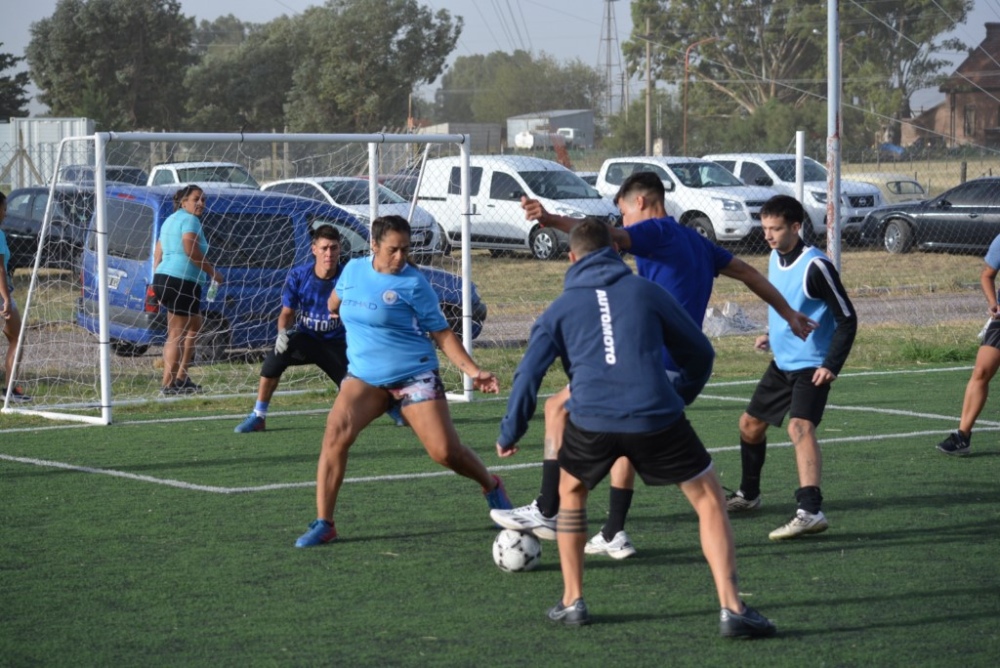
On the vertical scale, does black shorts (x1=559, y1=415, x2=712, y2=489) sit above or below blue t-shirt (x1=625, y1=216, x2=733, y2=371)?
below

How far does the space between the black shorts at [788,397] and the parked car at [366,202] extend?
6540 mm

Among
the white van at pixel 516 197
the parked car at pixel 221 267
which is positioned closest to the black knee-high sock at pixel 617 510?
the parked car at pixel 221 267

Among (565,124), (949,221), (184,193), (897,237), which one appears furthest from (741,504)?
(565,124)

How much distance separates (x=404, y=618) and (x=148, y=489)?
3462mm

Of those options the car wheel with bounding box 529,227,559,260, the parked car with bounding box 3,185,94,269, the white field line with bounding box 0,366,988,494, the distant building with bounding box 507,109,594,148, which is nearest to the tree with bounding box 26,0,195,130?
the distant building with bounding box 507,109,594,148

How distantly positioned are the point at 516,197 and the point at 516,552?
2044cm

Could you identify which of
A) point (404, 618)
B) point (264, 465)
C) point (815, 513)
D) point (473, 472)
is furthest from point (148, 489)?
point (815, 513)

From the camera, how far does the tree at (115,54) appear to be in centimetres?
5838

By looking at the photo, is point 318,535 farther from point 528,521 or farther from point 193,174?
point 193,174

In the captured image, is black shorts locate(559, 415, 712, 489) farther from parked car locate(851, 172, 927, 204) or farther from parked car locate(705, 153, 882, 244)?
parked car locate(851, 172, 927, 204)

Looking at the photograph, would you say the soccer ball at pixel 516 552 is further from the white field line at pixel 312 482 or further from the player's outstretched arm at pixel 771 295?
the white field line at pixel 312 482

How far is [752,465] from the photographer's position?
8219mm

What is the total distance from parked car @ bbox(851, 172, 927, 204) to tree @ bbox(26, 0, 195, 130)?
1317 inches

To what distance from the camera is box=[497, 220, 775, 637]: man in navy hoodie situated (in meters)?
5.60
